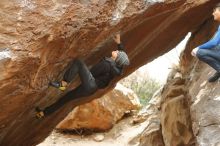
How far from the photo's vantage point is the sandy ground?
16.7m

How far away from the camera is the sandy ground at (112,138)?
16.7m

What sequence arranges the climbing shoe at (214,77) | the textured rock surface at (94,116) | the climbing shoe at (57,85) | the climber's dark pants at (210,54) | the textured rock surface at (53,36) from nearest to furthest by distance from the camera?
1. the textured rock surface at (53,36)
2. the climbing shoe at (57,85)
3. the climber's dark pants at (210,54)
4. the climbing shoe at (214,77)
5. the textured rock surface at (94,116)

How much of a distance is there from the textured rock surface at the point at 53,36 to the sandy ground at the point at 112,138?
5556mm

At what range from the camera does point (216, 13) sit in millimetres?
8547

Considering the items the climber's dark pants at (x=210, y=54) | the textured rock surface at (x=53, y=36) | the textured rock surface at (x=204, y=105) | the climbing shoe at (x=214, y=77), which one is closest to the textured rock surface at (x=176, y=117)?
the textured rock surface at (x=204, y=105)

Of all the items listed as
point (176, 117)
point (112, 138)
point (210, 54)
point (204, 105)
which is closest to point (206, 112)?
point (204, 105)

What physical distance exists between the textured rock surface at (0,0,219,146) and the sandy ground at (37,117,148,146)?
219 inches

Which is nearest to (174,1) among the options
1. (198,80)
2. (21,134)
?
A: (198,80)

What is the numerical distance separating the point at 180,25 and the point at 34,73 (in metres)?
5.22

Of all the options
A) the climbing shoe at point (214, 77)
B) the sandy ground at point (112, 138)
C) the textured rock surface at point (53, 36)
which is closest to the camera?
the textured rock surface at point (53, 36)

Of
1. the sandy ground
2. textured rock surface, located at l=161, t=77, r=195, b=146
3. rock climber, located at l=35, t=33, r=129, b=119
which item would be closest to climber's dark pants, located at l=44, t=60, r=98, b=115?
rock climber, located at l=35, t=33, r=129, b=119

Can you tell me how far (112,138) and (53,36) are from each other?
10.1m

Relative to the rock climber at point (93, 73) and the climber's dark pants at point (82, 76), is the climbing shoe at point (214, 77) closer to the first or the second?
the rock climber at point (93, 73)

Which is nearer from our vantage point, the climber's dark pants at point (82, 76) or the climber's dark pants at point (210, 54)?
the climber's dark pants at point (82, 76)
